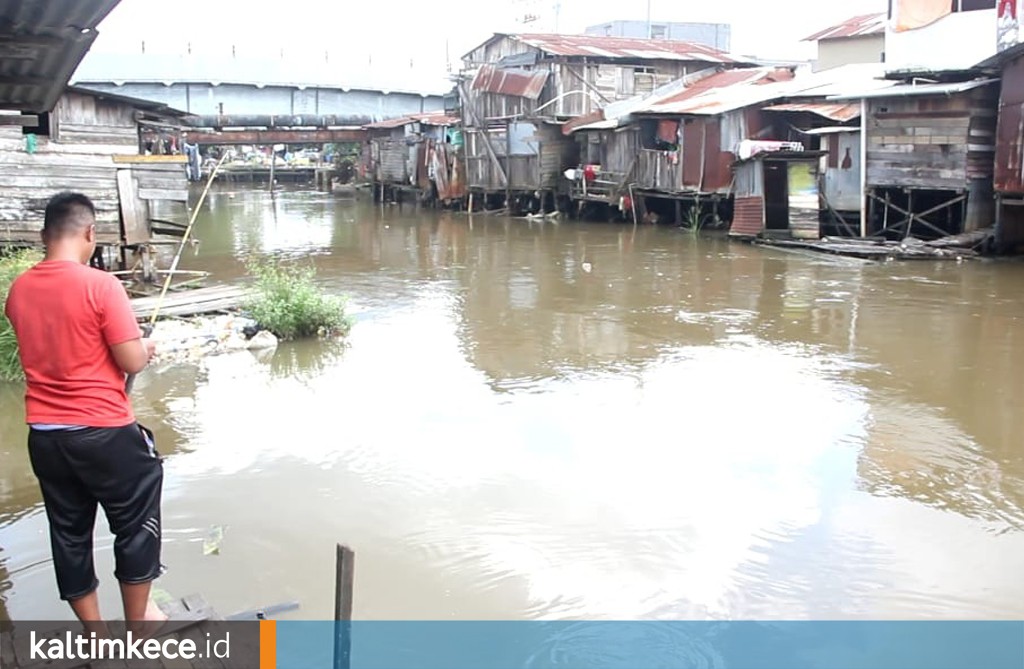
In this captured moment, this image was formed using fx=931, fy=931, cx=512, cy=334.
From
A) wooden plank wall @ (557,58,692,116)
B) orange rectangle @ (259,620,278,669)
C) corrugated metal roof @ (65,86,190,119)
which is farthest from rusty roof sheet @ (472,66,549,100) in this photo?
orange rectangle @ (259,620,278,669)

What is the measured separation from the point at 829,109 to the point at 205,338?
1410 cm

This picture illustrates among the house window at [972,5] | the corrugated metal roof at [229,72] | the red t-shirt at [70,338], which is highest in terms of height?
the corrugated metal roof at [229,72]

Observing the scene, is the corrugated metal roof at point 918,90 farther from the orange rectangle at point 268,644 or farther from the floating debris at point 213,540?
the orange rectangle at point 268,644

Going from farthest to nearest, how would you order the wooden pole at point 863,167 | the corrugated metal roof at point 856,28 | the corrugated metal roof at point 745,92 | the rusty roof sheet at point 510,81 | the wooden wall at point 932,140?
the corrugated metal roof at point 856,28, the rusty roof sheet at point 510,81, the corrugated metal roof at point 745,92, the wooden pole at point 863,167, the wooden wall at point 932,140

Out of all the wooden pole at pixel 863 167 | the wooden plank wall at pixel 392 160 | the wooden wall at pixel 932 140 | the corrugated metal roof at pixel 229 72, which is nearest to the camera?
the wooden wall at pixel 932 140

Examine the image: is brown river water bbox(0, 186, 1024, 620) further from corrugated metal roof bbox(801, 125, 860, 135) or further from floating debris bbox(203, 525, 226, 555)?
corrugated metal roof bbox(801, 125, 860, 135)

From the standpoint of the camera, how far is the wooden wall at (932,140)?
53.9 feet

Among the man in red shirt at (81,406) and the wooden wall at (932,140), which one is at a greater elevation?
the wooden wall at (932,140)

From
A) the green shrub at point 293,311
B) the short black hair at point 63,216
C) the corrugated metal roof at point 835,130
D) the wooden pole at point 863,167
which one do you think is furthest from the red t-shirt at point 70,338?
the corrugated metal roof at point 835,130

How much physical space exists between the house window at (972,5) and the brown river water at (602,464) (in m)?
7.07

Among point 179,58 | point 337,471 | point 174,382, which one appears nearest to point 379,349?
point 174,382

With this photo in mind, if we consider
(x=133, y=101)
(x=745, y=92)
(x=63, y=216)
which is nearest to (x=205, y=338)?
(x=133, y=101)

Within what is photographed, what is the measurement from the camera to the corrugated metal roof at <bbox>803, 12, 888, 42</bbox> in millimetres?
26703

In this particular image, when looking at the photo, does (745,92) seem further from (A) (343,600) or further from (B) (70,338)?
(A) (343,600)
